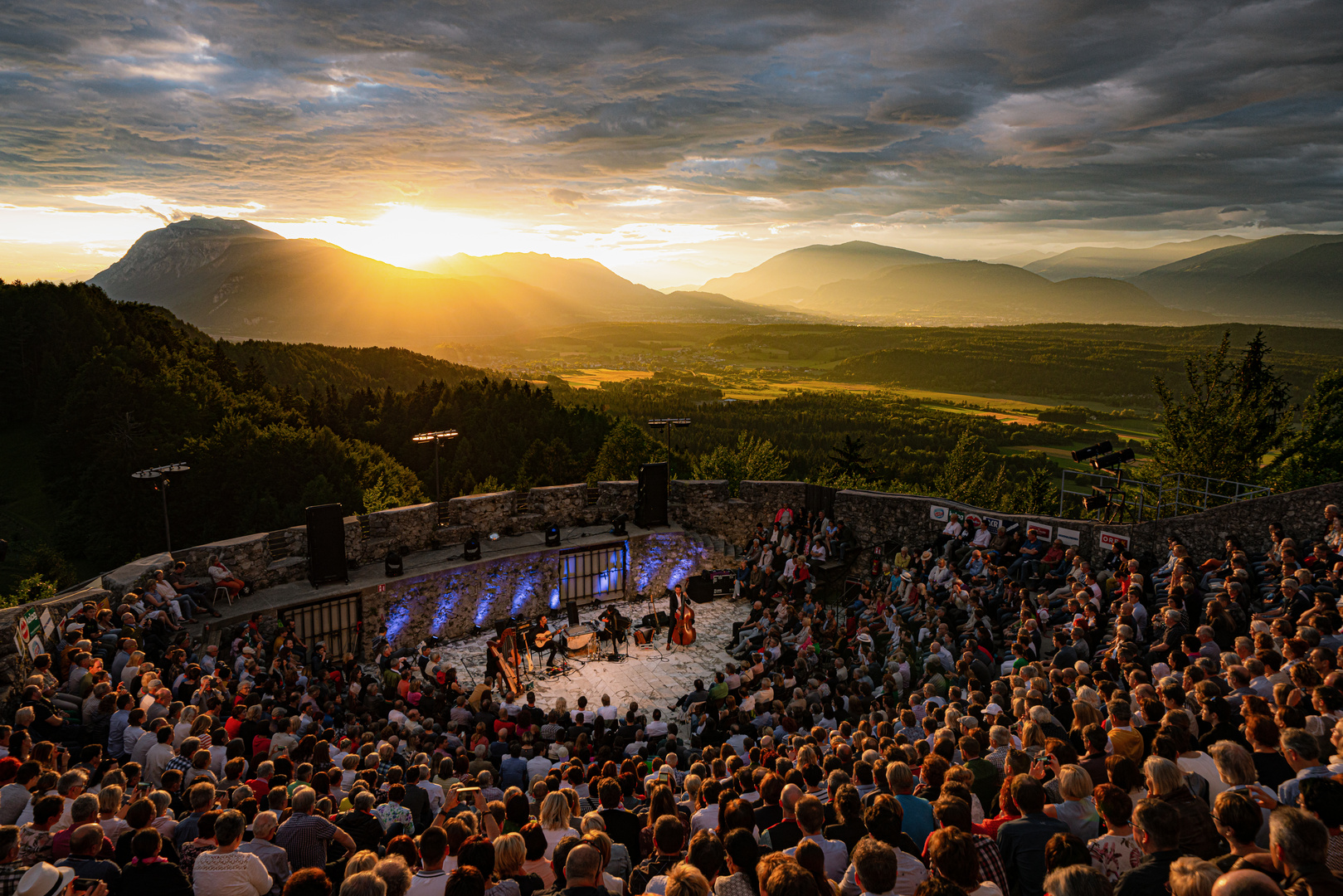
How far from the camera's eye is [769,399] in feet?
359

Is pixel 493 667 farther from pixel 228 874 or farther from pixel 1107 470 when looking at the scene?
pixel 1107 470

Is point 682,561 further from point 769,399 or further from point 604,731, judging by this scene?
point 769,399

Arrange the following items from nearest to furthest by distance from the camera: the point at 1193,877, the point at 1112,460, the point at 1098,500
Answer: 1. the point at 1193,877
2. the point at 1112,460
3. the point at 1098,500

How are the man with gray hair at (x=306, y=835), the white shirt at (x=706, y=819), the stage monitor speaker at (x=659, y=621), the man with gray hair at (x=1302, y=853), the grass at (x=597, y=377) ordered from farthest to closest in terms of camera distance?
the grass at (x=597, y=377) < the stage monitor speaker at (x=659, y=621) < the white shirt at (x=706, y=819) < the man with gray hair at (x=306, y=835) < the man with gray hair at (x=1302, y=853)

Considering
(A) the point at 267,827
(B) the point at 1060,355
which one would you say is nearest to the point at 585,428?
(A) the point at 267,827

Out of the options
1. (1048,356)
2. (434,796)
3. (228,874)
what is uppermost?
(1048,356)

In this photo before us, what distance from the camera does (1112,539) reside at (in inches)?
566

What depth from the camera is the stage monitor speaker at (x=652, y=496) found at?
20953 mm

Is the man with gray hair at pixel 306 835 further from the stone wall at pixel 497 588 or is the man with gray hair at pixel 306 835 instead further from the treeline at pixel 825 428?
the treeline at pixel 825 428

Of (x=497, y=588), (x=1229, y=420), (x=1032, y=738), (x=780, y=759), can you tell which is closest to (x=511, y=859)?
(x=780, y=759)

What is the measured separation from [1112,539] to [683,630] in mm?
9683

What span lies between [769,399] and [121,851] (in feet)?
350

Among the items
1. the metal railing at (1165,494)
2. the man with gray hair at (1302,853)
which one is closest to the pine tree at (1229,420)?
the metal railing at (1165,494)

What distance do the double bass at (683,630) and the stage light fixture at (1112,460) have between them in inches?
396
